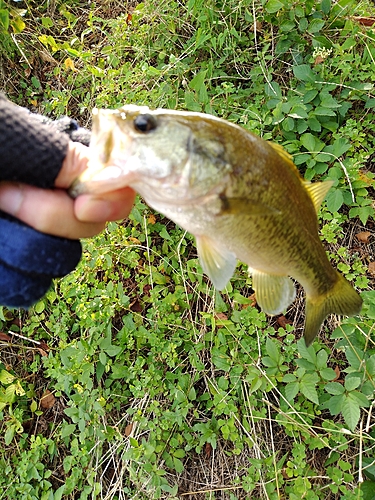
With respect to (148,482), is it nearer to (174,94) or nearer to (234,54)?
(174,94)

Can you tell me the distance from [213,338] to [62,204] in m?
1.67

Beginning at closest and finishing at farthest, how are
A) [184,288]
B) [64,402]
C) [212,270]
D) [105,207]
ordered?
[105,207] → [212,270] → [184,288] → [64,402]

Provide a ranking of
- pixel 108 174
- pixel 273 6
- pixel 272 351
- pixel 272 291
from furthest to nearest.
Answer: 1. pixel 273 6
2. pixel 272 351
3. pixel 272 291
4. pixel 108 174

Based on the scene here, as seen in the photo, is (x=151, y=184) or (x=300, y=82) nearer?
(x=151, y=184)

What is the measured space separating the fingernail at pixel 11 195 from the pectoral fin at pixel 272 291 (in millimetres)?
939

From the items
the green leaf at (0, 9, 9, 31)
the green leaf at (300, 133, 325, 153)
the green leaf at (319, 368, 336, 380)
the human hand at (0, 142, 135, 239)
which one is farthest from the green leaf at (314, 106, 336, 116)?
the green leaf at (0, 9, 9, 31)

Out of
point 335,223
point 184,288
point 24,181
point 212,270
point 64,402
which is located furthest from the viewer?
point 64,402

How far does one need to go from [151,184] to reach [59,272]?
1.44ft

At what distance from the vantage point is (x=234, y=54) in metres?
3.38

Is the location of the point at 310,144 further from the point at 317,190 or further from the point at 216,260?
the point at 216,260

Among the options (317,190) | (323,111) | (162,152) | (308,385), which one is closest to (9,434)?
(308,385)

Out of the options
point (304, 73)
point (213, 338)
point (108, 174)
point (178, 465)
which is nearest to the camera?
point (108, 174)

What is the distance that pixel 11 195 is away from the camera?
142 cm

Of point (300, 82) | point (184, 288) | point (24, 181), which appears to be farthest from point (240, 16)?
point (24, 181)
